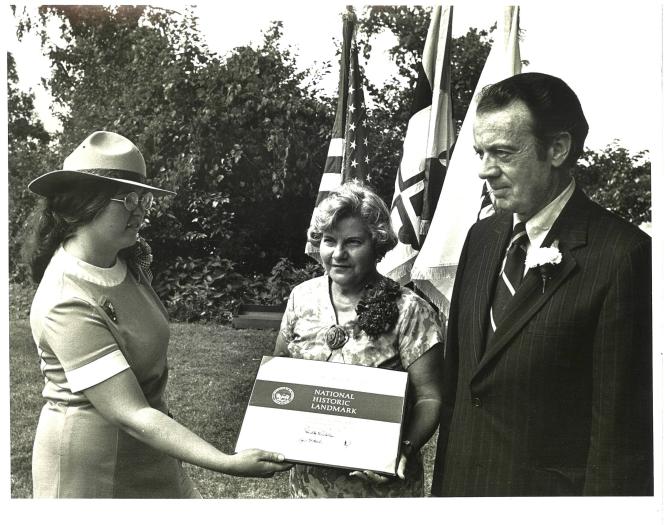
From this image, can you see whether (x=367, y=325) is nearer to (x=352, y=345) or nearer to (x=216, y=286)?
(x=352, y=345)

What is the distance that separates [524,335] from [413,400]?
23.3 inches

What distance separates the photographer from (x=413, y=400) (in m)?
3.22

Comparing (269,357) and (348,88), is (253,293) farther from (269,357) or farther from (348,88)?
(348,88)

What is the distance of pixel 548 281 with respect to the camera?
121 inches

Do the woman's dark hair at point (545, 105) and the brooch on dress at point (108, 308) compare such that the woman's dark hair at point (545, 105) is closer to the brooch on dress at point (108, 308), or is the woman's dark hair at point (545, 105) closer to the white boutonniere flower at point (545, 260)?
the white boutonniere flower at point (545, 260)

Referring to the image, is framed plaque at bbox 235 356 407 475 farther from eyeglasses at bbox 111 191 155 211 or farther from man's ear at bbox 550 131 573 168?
man's ear at bbox 550 131 573 168

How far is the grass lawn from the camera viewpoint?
3666 millimetres

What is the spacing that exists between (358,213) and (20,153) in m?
1.95

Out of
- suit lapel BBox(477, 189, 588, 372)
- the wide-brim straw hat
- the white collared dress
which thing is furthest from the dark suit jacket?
A: the wide-brim straw hat

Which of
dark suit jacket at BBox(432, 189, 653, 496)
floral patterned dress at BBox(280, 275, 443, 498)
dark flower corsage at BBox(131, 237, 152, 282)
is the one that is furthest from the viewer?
dark flower corsage at BBox(131, 237, 152, 282)

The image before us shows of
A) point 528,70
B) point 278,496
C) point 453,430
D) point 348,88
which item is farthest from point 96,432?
point 528,70

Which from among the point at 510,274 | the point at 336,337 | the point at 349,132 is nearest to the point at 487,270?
the point at 510,274

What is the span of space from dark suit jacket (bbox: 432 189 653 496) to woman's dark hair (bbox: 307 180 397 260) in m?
0.51

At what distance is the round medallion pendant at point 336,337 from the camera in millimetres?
3232
